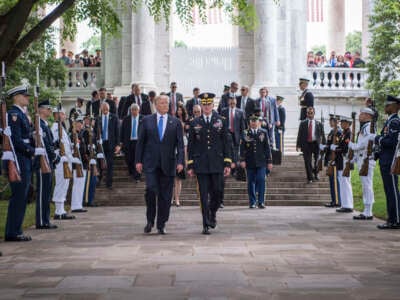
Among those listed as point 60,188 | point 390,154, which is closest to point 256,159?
point 60,188

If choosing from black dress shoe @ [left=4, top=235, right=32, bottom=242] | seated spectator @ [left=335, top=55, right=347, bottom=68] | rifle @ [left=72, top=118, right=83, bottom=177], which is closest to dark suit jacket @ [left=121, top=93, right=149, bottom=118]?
rifle @ [left=72, top=118, right=83, bottom=177]

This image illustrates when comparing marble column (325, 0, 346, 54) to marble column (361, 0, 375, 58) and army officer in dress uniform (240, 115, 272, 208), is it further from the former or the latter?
army officer in dress uniform (240, 115, 272, 208)

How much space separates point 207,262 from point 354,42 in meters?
Answer: 91.4

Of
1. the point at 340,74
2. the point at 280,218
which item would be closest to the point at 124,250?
the point at 280,218

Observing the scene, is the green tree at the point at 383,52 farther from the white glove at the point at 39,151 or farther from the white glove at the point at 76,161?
the white glove at the point at 39,151

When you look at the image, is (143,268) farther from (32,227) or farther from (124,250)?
(32,227)

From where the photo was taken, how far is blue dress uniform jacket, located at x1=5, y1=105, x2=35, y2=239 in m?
11.6

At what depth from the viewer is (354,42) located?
97.8 meters

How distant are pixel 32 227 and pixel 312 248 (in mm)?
5547

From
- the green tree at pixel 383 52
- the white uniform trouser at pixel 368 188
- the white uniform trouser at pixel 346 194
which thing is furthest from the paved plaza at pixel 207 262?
the green tree at pixel 383 52

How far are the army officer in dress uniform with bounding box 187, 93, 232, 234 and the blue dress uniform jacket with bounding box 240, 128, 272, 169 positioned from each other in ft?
19.1

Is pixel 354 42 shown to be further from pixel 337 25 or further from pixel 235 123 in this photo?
pixel 235 123

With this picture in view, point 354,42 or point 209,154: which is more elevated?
point 354,42

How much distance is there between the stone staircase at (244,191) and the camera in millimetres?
20500
